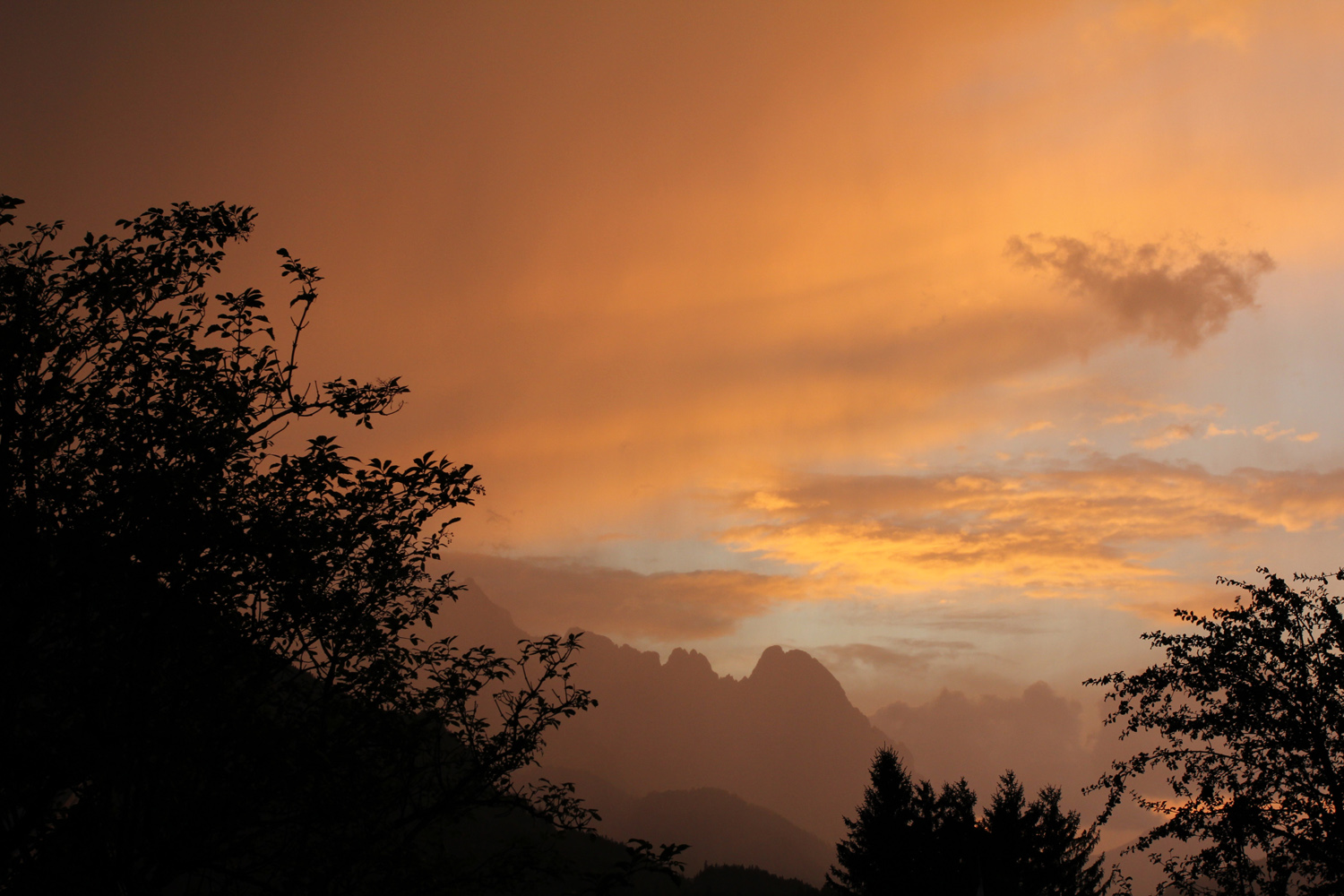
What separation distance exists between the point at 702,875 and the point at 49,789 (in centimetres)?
14694

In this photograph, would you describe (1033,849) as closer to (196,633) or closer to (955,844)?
(955,844)

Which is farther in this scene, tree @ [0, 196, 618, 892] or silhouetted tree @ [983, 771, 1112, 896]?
silhouetted tree @ [983, 771, 1112, 896]

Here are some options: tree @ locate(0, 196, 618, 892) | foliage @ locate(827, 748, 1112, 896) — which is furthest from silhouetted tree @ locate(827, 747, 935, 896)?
tree @ locate(0, 196, 618, 892)

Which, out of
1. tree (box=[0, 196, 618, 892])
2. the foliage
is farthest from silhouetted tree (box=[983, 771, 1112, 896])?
tree (box=[0, 196, 618, 892])

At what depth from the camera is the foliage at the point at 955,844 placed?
48156mm

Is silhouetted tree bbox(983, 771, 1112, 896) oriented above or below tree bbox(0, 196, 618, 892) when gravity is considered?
below

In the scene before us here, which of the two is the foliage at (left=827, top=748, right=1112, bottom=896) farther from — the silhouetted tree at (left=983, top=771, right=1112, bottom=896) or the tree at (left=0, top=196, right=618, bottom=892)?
the tree at (left=0, top=196, right=618, bottom=892)

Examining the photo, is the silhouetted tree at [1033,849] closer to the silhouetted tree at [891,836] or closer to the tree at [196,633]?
the silhouetted tree at [891,836]

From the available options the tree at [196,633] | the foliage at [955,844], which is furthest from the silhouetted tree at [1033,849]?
the tree at [196,633]

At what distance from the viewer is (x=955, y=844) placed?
4941cm

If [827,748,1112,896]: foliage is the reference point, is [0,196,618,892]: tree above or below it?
above

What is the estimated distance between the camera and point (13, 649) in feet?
23.8

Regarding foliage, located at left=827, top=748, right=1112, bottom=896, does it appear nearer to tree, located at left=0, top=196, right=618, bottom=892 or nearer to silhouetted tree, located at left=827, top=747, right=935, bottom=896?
silhouetted tree, located at left=827, top=747, right=935, bottom=896

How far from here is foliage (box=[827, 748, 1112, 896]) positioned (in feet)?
158
